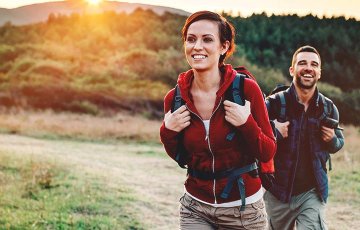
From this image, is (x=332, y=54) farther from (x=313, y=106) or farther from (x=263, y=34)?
(x=313, y=106)

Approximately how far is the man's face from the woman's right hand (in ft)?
6.79

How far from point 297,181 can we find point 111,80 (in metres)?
29.0

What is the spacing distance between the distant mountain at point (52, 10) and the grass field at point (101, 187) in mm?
22684

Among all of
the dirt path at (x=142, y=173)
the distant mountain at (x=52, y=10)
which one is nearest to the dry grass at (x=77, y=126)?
the dirt path at (x=142, y=173)

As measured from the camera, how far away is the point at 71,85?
31312 mm

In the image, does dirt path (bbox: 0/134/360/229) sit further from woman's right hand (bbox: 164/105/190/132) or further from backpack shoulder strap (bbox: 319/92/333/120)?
woman's right hand (bbox: 164/105/190/132)

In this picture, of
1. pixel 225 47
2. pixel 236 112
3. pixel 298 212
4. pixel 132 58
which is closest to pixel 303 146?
pixel 298 212

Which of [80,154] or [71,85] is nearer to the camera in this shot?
[80,154]

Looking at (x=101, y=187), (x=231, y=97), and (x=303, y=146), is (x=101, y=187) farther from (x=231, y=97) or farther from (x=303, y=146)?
(x=231, y=97)

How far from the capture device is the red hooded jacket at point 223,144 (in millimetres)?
3035

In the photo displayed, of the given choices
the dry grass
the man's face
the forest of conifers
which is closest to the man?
the man's face

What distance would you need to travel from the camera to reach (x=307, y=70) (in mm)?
4965

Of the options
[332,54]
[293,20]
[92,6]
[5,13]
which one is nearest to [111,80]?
[5,13]

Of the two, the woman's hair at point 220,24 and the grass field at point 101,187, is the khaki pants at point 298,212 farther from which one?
the grass field at point 101,187
